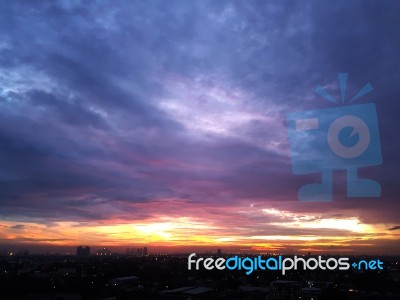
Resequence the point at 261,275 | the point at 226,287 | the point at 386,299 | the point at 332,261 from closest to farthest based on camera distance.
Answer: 1. the point at 332,261
2. the point at 386,299
3. the point at 226,287
4. the point at 261,275

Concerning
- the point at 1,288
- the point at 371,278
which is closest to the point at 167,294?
the point at 1,288

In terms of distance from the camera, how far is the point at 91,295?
13180 millimetres

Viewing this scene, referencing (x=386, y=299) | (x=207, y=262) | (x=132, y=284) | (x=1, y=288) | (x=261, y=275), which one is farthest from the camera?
(x=261, y=275)

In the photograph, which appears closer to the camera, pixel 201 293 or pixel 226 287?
pixel 201 293

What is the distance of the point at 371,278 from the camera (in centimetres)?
2061

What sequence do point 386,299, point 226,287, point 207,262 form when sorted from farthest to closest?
point 226,287, point 386,299, point 207,262

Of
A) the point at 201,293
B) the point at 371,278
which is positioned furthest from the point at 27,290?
the point at 371,278

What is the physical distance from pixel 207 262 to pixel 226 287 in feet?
26.2

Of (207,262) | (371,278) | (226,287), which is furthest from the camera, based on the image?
(371,278)

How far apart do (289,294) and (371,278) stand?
9742 millimetres

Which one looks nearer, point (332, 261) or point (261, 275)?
point (332, 261)

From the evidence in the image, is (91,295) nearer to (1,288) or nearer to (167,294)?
(167,294)

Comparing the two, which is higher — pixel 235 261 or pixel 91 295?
pixel 235 261

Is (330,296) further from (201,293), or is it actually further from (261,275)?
(261,275)
